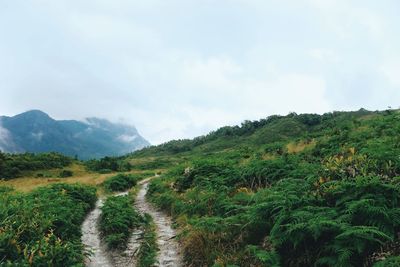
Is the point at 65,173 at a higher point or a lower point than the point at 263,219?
higher

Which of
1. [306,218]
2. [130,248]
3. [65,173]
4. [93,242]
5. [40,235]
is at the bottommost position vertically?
[130,248]

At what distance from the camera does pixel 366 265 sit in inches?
331

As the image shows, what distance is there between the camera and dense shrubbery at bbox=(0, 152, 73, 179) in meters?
54.8

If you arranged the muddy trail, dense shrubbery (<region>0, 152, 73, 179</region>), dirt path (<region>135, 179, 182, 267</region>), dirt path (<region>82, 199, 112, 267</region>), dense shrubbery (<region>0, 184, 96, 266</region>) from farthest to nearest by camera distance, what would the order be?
1. dense shrubbery (<region>0, 152, 73, 179</region>)
2. dirt path (<region>82, 199, 112, 267</region>)
3. the muddy trail
4. dirt path (<region>135, 179, 182, 267</region>)
5. dense shrubbery (<region>0, 184, 96, 266</region>)

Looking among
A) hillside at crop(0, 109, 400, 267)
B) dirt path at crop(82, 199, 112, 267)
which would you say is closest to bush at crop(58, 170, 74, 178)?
hillside at crop(0, 109, 400, 267)

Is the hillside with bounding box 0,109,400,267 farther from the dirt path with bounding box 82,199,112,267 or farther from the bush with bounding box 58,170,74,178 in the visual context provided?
the bush with bounding box 58,170,74,178

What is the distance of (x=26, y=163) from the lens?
5906cm

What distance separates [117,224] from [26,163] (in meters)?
47.7

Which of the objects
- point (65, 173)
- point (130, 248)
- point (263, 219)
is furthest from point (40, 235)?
point (65, 173)

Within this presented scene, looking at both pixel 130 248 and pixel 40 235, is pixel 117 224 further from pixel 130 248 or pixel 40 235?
pixel 40 235

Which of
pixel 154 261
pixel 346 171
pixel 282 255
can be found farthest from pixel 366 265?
pixel 154 261

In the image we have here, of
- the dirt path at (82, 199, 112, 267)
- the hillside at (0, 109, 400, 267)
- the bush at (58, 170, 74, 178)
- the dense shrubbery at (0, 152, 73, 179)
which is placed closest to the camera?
the hillside at (0, 109, 400, 267)

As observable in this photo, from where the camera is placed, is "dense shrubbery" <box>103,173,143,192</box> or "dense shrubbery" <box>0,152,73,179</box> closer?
"dense shrubbery" <box>103,173,143,192</box>

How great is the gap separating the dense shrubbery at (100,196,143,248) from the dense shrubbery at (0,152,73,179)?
131ft
